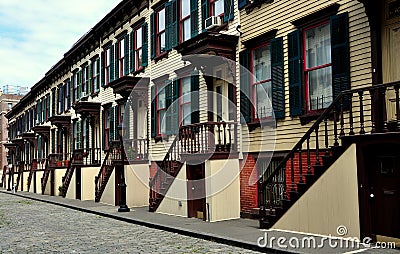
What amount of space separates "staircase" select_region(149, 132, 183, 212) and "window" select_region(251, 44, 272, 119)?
11.3 ft

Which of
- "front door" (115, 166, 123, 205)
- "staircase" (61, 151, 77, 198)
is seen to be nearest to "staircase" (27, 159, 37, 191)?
"staircase" (61, 151, 77, 198)

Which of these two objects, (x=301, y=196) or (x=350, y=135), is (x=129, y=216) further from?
(x=350, y=135)

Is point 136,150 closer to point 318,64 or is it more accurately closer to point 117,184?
point 117,184

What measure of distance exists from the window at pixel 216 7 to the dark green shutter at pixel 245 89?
2244 mm

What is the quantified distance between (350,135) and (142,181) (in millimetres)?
12844

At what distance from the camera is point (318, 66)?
13086 millimetres

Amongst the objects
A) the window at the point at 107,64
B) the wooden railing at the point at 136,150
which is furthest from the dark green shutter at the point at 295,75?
the window at the point at 107,64

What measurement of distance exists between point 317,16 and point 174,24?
8467 millimetres

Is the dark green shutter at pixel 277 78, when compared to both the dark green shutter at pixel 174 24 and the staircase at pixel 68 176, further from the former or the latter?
the staircase at pixel 68 176

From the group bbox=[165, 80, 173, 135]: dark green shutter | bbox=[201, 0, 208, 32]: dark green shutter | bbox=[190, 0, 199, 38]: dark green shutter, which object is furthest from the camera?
bbox=[165, 80, 173, 135]: dark green shutter

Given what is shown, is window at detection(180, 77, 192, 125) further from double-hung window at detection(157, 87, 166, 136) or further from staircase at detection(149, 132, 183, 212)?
double-hung window at detection(157, 87, 166, 136)

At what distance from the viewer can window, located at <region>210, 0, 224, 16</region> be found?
1725 cm

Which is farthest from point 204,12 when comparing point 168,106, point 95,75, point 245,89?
point 95,75

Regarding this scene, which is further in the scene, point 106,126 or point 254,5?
point 106,126
